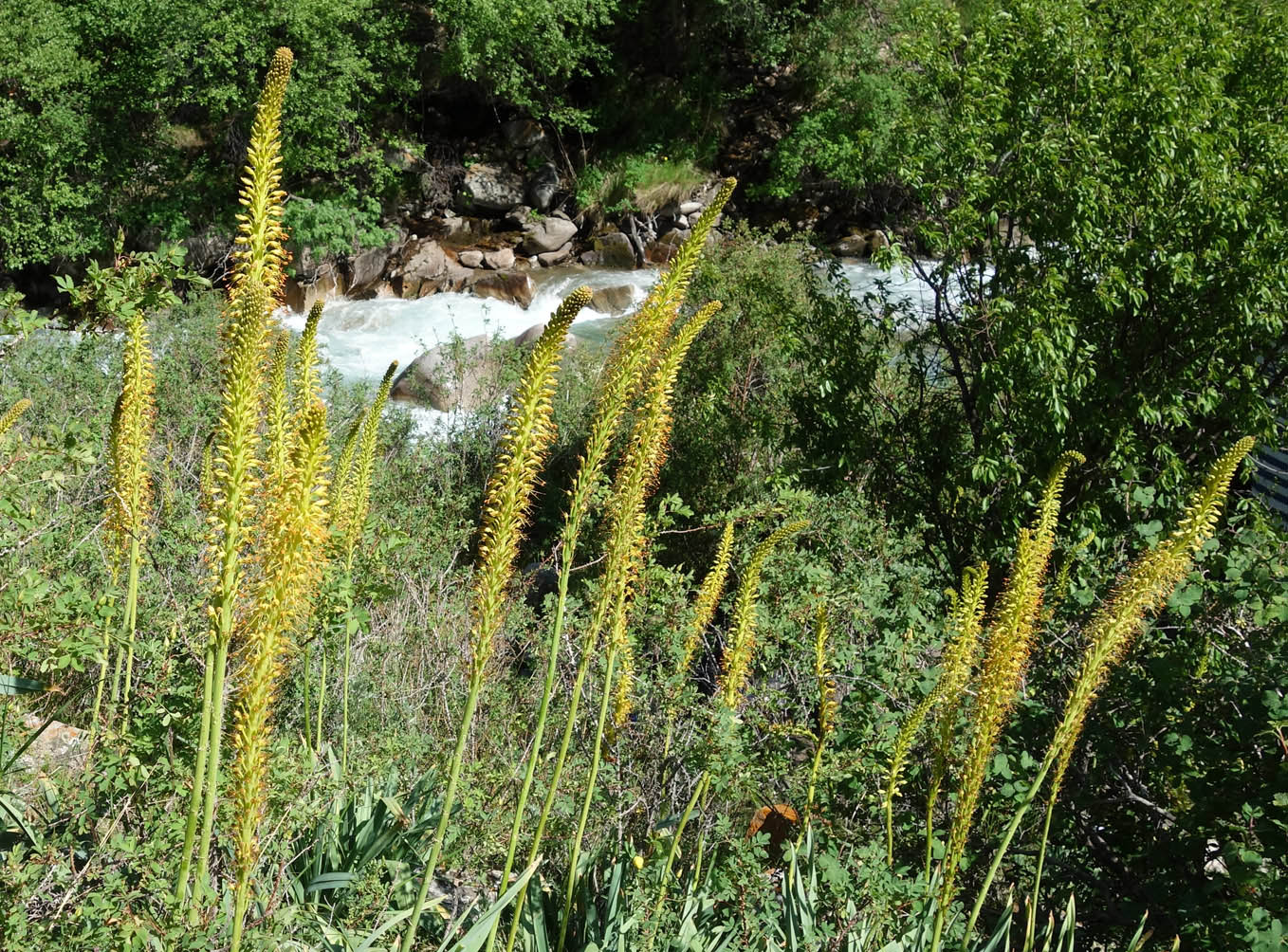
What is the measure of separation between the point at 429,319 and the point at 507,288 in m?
1.96

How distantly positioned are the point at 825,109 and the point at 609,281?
9.06 metres

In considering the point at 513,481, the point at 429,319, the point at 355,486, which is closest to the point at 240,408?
the point at 513,481

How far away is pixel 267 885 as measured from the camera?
321 centimetres

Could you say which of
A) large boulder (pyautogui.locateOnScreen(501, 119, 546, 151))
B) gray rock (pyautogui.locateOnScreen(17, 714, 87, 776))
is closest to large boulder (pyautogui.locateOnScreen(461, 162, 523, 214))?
large boulder (pyautogui.locateOnScreen(501, 119, 546, 151))

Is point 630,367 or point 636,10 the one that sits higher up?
point 636,10

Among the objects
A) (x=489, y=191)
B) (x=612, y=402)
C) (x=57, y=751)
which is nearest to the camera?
(x=612, y=402)

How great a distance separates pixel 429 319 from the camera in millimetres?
18688

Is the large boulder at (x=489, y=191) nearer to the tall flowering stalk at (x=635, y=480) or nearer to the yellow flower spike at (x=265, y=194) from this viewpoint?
the tall flowering stalk at (x=635, y=480)

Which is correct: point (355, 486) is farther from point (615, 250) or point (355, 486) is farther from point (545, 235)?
point (545, 235)

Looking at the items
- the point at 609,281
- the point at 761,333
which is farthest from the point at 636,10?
the point at 761,333

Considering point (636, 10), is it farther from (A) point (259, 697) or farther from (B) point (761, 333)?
(A) point (259, 697)

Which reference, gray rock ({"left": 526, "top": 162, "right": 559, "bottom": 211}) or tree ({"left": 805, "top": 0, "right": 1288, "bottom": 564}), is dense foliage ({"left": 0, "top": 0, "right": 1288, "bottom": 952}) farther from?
gray rock ({"left": 526, "top": 162, "right": 559, "bottom": 211})

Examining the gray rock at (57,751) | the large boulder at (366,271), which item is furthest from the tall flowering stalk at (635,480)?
the large boulder at (366,271)

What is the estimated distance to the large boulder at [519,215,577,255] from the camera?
2227cm
